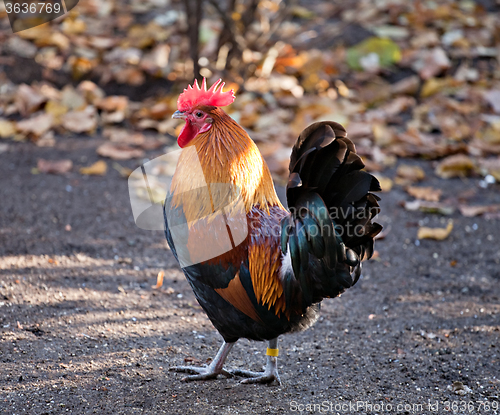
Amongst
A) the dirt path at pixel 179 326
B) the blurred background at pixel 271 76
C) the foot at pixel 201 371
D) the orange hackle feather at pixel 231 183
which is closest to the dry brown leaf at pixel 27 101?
the blurred background at pixel 271 76

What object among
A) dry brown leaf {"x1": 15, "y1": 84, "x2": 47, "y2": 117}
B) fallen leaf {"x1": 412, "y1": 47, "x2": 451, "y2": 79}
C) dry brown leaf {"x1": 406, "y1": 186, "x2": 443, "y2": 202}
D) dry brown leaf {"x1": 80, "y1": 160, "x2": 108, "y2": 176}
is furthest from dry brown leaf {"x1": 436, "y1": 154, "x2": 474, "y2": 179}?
dry brown leaf {"x1": 15, "y1": 84, "x2": 47, "y2": 117}

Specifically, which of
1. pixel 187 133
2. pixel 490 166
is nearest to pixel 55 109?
pixel 187 133

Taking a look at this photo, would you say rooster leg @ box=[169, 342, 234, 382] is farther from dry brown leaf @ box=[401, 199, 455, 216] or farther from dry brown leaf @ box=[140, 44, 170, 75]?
dry brown leaf @ box=[140, 44, 170, 75]

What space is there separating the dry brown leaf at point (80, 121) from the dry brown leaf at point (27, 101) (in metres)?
0.33

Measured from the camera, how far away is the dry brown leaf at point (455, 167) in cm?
527

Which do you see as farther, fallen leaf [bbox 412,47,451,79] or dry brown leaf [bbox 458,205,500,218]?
fallen leaf [bbox 412,47,451,79]

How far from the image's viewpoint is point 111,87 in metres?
6.17

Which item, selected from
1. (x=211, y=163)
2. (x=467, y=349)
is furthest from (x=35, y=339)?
(x=467, y=349)

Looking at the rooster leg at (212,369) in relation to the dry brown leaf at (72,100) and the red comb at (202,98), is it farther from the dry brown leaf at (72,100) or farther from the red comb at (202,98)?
the dry brown leaf at (72,100)

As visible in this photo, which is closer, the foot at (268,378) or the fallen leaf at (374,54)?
the foot at (268,378)

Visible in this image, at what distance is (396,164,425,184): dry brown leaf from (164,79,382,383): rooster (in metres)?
2.79

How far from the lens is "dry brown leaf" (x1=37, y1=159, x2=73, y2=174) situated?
15.8 feet

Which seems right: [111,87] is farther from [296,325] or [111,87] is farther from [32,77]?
[296,325]

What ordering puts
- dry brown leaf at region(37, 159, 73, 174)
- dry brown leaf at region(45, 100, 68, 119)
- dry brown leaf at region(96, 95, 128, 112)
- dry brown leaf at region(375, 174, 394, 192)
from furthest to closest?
1. dry brown leaf at region(96, 95, 128, 112)
2. dry brown leaf at region(45, 100, 68, 119)
3. dry brown leaf at region(375, 174, 394, 192)
4. dry brown leaf at region(37, 159, 73, 174)
